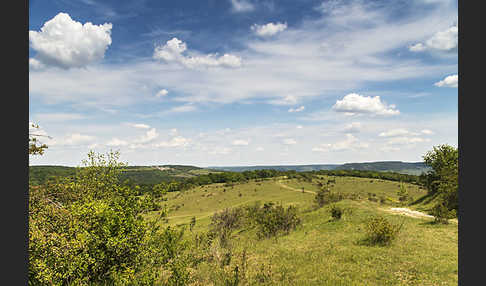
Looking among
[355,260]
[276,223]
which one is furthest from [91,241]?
[276,223]

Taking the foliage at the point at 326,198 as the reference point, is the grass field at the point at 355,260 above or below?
above

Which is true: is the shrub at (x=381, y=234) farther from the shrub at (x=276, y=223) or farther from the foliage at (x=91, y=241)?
the foliage at (x=91, y=241)

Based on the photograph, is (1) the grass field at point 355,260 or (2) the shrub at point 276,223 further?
(2) the shrub at point 276,223

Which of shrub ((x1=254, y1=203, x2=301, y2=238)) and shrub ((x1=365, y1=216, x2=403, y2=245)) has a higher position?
shrub ((x1=365, y1=216, x2=403, y2=245))

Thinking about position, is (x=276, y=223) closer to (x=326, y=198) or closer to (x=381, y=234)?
(x=381, y=234)

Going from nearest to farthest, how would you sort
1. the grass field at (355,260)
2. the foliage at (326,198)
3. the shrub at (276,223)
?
the grass field at (355,260) → the shrub at (276,223) → the foliage at (326,198)

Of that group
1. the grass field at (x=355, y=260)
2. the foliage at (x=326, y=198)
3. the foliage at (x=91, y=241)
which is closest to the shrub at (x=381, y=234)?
the grass field at (x=355, y=260)

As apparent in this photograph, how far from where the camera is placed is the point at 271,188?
11081cm

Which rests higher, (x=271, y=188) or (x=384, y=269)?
(x=384, y=269)

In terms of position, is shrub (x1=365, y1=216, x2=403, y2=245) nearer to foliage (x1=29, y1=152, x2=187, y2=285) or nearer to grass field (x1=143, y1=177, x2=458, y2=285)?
grass field (x1=143, y1=177, x2=458, y2=285)

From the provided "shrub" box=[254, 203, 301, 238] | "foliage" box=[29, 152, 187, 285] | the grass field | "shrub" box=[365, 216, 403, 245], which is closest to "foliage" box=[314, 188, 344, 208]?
"shrub" box=[254, 203, 301, 238]
